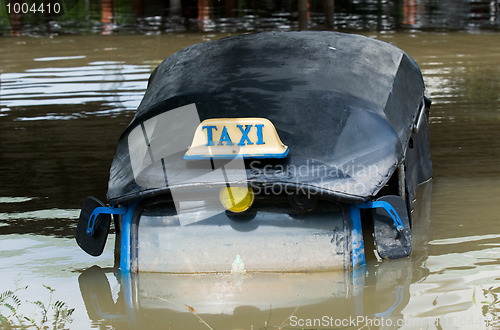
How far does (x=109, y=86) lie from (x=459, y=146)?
5827 millimetres

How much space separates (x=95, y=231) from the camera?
597 cm

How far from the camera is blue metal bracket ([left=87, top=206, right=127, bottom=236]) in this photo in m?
5.77

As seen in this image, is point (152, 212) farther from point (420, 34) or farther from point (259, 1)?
point (259, 1)

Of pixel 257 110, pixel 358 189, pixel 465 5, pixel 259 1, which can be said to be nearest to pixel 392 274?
pixel 358 189

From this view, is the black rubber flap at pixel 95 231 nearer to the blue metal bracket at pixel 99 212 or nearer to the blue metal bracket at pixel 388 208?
the blue metal bracket at pixel 99 212

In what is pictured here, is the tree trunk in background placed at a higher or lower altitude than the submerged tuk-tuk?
lower

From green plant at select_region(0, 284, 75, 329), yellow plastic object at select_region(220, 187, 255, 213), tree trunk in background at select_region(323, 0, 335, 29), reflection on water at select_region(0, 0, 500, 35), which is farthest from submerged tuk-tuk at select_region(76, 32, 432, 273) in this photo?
tree trunk in background at select_region(323, 0, 335, 29)

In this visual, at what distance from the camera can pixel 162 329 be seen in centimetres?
523

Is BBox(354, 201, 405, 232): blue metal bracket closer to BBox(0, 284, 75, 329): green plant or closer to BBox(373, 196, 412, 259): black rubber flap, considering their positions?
BBox(373, 196, 412, 259): black rubber flap

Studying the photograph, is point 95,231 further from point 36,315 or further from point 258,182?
point 258,182

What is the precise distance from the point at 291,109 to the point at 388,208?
3.18 feet

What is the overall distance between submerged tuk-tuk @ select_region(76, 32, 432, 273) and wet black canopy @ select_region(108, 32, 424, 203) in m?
0.01

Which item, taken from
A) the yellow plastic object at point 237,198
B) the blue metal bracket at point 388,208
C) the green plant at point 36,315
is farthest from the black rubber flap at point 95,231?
the blue metal bracket at point 388,208

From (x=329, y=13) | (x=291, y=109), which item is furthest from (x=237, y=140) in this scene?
(x=329, y=13)
